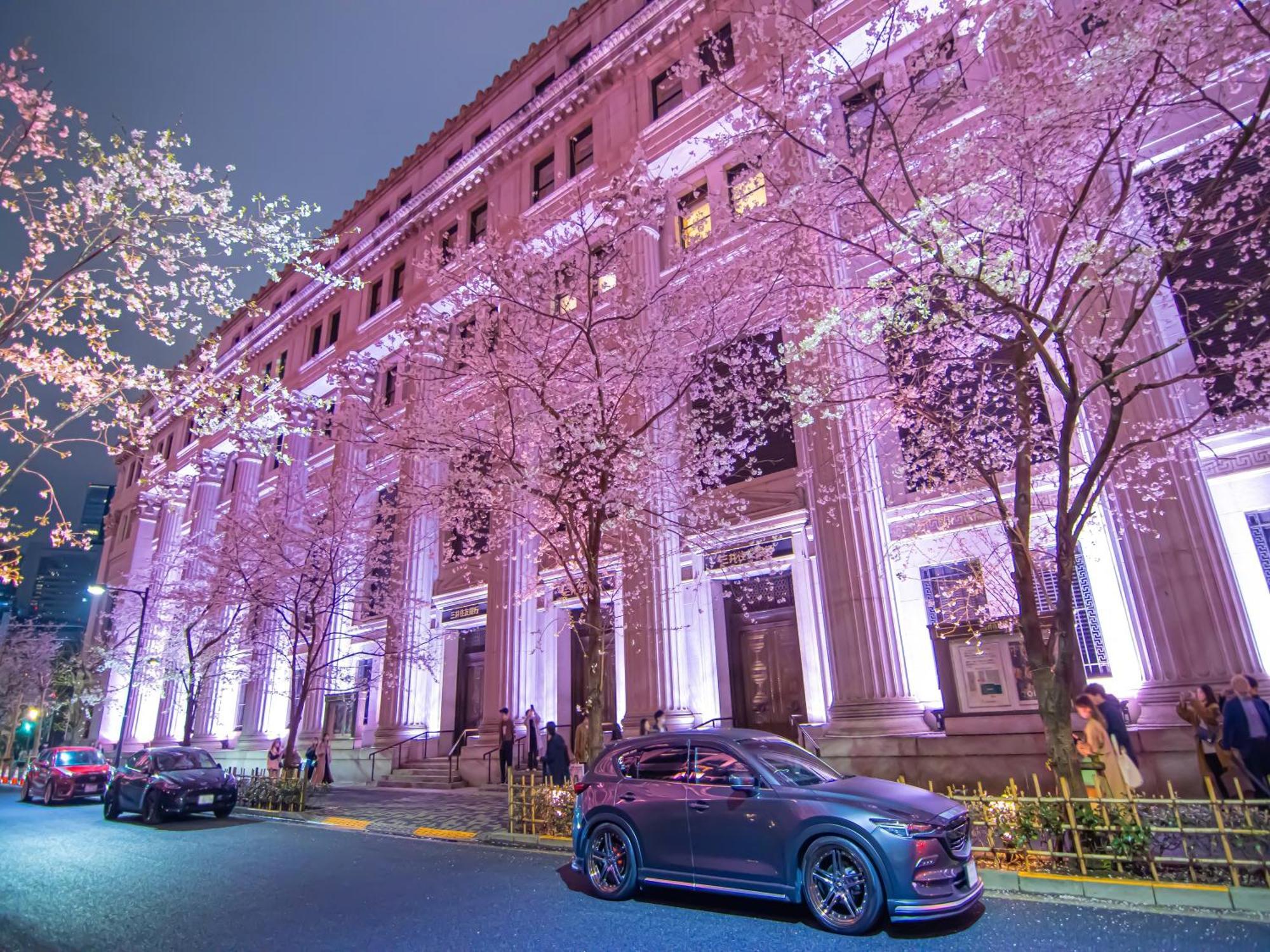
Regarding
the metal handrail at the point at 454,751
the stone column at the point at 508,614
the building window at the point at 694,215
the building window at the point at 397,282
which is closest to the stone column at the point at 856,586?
the building window at the point at 694,215

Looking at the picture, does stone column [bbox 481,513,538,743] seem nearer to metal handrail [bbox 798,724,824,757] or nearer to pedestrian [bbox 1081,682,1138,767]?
metal handrail [bbox 798,724,824,757]

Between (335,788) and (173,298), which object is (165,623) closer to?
(335,788)

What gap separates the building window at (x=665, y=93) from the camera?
21547 mm

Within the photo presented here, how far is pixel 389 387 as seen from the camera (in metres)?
29.6

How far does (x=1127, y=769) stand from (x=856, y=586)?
6.21m

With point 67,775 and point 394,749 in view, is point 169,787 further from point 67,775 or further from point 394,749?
point 67,775

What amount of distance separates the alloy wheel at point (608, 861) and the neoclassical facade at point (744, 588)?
296 inches

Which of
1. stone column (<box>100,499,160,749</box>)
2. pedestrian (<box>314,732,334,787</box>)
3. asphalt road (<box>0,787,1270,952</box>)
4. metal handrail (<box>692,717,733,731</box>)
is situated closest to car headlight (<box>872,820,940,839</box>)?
asphalt road (<box>0,787,1270,952</box>)

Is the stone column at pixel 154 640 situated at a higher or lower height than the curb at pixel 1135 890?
higher

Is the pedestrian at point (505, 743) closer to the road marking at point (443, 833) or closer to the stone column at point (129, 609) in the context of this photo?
the road marking at point (443, 833)

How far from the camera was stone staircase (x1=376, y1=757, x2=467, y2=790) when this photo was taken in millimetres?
19297

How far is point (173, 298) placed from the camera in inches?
364

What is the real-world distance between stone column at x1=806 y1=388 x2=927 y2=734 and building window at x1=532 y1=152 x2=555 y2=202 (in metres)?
15.7

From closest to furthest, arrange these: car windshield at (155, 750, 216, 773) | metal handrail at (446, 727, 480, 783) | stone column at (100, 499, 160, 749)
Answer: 1. car windshield at (155, 750, 216, 773)
2. metal handrail at (446, 727, 480, 783)
3. stone column at (100, 499, 160, 749)
